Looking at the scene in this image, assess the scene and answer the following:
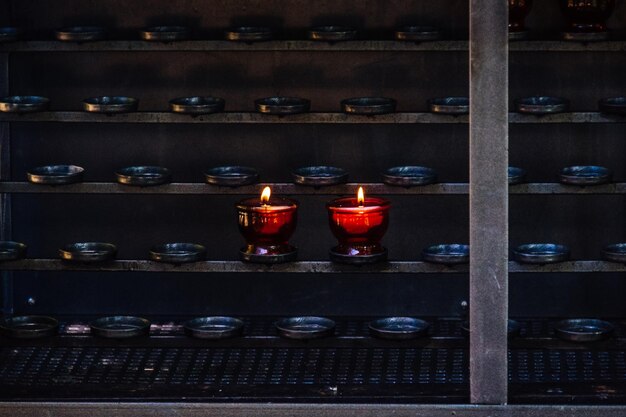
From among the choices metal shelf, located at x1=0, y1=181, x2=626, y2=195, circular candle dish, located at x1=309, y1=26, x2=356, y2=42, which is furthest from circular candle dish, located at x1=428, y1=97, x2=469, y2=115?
circular candle dish, located at x1=309, y1=26, x2=356, y2=42

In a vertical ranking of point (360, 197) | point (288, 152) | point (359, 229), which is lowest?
Answer: point (359, 229)

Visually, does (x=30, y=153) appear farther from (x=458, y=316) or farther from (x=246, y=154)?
(x=458, y=316)

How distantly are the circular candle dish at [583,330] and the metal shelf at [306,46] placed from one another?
99cm

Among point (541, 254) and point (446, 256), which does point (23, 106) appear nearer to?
point (446, 256)

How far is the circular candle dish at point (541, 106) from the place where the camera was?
4.92 metres

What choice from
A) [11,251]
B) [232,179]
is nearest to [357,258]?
[232,179]

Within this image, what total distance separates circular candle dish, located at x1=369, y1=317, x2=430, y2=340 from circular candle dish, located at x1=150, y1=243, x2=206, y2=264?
26.4 inches

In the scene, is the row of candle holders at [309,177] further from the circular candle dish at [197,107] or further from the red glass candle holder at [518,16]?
the red glass candle holder at [518,16]

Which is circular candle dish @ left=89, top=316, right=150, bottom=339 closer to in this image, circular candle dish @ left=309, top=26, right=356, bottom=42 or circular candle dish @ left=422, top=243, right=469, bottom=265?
circular candle dish @ left=422, top=243, right=469, bottom=265

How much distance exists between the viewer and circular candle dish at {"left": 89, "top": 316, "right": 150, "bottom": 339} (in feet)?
16.0

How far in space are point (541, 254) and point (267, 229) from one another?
0.97m

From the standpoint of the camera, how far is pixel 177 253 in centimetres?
495

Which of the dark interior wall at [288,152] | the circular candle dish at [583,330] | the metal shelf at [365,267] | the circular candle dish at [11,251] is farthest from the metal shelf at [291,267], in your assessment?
the dark interior wall at [288,152]

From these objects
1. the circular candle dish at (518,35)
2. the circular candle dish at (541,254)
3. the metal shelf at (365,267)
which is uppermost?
the circular candle dish at (518,35)
